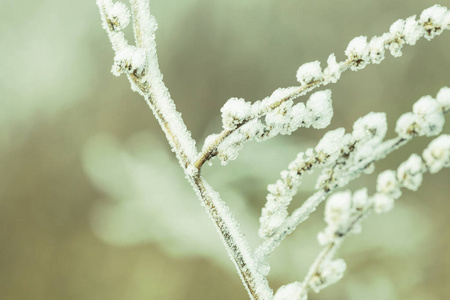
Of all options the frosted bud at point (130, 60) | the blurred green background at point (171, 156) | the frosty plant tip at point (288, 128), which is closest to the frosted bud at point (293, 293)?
the frosty plant tip at point (288, 128)

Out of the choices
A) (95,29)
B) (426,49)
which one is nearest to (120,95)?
(95,29)

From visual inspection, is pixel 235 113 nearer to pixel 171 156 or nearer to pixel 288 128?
pixel 288 128

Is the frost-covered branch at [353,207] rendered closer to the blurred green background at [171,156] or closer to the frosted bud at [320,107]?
the frosted bud at [320,107]

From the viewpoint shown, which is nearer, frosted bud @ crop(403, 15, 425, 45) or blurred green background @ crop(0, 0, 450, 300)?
frosted bud @ crop(403, 15, 425, 45)

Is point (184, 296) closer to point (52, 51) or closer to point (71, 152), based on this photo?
point (71, 152)

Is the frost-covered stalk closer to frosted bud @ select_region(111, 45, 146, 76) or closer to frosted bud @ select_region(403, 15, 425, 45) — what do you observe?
frosted bud @ select_region(111, 45, 146, 76)

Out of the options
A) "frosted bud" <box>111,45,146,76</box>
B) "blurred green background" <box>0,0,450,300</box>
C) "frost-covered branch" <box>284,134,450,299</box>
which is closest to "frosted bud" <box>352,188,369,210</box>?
"frost-covered branch" <box>284,134,450,299</box>

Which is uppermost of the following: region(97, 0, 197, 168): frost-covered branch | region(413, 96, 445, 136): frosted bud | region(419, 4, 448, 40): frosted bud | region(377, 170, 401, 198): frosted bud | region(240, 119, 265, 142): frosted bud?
region(97, 0, 197, 168): frost-covered branch
